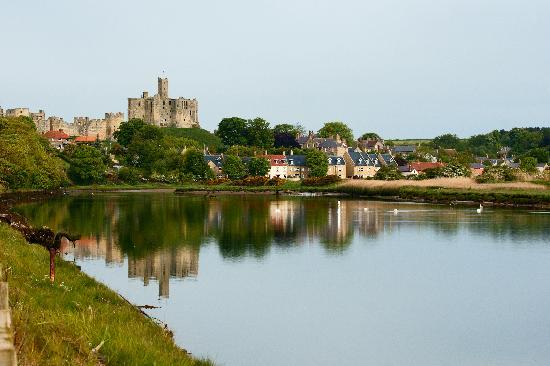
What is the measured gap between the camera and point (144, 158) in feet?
389

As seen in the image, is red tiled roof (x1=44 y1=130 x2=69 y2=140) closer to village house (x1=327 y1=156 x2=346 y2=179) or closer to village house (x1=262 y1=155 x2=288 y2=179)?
village house (x1=262 y1=155 x2=288 y2=179)

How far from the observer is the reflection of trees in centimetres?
3772

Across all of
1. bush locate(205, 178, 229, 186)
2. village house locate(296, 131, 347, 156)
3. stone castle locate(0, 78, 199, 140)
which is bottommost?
bush locate(205, 178, 229, 186)

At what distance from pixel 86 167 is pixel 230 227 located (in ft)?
204

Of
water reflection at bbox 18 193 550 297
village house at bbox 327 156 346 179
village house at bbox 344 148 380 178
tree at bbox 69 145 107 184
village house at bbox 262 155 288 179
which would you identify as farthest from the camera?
→ village house at bbox 344 148 380 178

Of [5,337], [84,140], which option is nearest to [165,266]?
[5,337]

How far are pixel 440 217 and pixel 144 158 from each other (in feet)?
237

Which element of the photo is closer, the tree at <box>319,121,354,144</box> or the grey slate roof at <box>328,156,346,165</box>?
the grey slate roof at <box>328,156,346,165</box>

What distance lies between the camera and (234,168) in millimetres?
117562

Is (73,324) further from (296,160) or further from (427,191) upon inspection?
(296,160)

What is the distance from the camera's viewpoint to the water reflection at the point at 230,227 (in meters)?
32.2

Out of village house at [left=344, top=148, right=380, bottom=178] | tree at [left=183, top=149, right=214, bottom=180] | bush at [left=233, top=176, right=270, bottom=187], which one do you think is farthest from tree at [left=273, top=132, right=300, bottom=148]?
bush at [left=233, top=176, right=270, bottom=187]

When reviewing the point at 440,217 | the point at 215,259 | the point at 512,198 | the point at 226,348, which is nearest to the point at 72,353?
the point at 226,348

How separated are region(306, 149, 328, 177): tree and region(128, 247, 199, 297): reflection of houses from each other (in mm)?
91629
